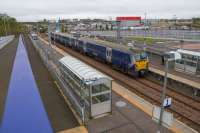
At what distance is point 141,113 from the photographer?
11.8 m

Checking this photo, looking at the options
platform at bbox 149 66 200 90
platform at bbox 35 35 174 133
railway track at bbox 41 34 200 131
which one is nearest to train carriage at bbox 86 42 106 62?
railway track at bbox 41 34 200 131

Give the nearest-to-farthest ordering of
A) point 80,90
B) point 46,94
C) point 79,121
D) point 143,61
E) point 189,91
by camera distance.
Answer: point 79,121 → point 80,90 → point 46,94 → point 189,91 → point 143,61

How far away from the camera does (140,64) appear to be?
19.7 m

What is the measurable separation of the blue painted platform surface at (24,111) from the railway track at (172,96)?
822cm

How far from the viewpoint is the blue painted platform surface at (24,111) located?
411 inches

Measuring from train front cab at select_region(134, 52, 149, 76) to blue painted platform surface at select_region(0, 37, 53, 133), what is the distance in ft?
32.8

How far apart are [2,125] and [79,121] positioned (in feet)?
14.2

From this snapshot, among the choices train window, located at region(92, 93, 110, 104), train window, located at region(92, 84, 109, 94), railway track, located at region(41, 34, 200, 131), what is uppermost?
train window, located at region(92, 84, 109, 94)

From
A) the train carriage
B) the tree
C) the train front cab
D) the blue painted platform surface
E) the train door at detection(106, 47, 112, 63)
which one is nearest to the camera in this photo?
Result: the blue painted platform surface

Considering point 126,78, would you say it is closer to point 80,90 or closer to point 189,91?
point 189,91

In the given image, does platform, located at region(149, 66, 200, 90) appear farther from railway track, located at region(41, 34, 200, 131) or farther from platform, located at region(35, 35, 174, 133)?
platform, located at region(35, 35, 174, 133)

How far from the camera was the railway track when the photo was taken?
12.3 m

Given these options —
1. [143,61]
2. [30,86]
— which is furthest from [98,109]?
[143,61]

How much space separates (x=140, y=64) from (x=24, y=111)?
12.0 metres
